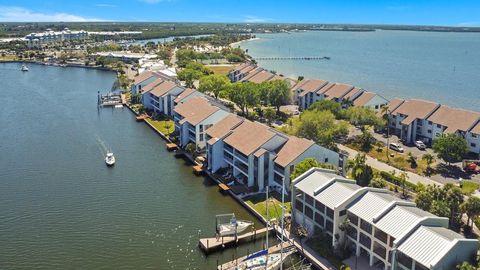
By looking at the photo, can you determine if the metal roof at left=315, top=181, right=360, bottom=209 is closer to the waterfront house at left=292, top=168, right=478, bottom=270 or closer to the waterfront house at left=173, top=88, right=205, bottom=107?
the waterfront house at left=292, top=168, right=478, bottom=270

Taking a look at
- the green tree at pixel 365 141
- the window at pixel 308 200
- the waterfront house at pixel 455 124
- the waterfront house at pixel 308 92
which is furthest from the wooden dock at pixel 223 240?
the waterfront house at pixel 308 92

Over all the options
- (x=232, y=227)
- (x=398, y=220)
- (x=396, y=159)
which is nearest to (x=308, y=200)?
(x=232, y=227)

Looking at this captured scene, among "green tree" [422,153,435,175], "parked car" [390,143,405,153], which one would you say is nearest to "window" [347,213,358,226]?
"green tree" [422,153,435,175]

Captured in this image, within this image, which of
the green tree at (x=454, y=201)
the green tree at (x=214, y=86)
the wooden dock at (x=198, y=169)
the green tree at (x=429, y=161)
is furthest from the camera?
the green tree at (x=214, y=86)

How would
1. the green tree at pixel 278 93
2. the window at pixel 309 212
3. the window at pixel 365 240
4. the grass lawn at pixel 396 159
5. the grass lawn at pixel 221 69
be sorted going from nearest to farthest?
the window at pixel 365 240 → the window at pixel 309 212 → the grass lawn at pixel 396 159 → the green tree at pixel 278 93 → the grass lawn at pixel 221 69

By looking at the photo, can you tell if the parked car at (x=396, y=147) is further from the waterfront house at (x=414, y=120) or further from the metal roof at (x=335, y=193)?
the metal roof at (x=335, y=193)

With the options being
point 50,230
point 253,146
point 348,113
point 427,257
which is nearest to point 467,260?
point 427,257
